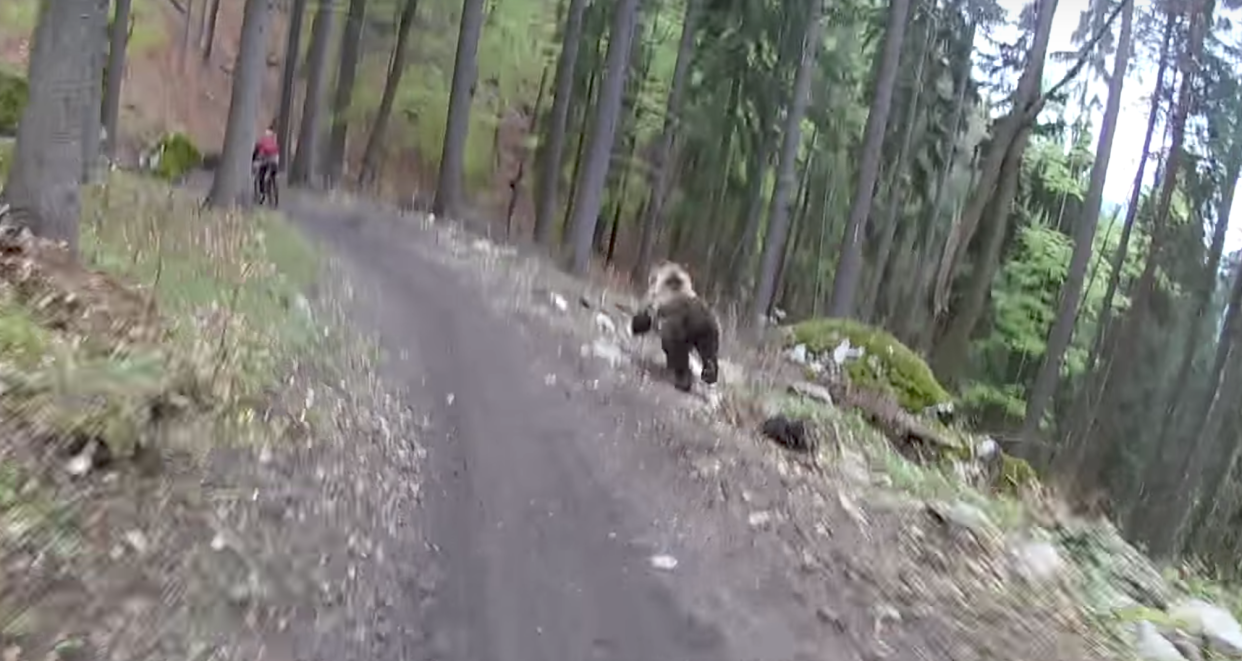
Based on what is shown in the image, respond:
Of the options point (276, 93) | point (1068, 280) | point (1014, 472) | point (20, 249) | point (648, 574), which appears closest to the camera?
point (648, 574)

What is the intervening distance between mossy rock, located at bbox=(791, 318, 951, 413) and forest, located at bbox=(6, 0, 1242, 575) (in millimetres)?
4500

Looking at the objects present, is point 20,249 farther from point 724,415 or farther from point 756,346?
point 756,346

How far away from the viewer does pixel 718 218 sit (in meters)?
36.3

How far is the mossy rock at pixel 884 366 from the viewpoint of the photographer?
14.5 metres

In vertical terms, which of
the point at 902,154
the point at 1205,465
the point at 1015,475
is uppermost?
the point at 902,154

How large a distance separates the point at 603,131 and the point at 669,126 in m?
7.51

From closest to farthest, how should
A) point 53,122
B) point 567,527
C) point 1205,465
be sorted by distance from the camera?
point 567,527 < point 53,122 < point 1205,465

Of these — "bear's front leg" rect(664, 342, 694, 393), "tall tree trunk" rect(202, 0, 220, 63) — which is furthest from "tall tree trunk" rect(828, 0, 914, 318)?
"tall tree trunk" rect(202, 0, 220, 63)

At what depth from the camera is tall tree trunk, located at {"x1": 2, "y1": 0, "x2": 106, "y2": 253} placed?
29.7ft

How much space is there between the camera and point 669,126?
28.5 m

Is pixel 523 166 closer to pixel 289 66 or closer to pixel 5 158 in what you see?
pixel 289 66

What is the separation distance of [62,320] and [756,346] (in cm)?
1006

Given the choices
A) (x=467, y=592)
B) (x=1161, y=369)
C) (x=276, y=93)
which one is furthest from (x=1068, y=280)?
(x=276, y=93)

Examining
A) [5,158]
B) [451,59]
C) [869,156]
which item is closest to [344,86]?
[451,59]
